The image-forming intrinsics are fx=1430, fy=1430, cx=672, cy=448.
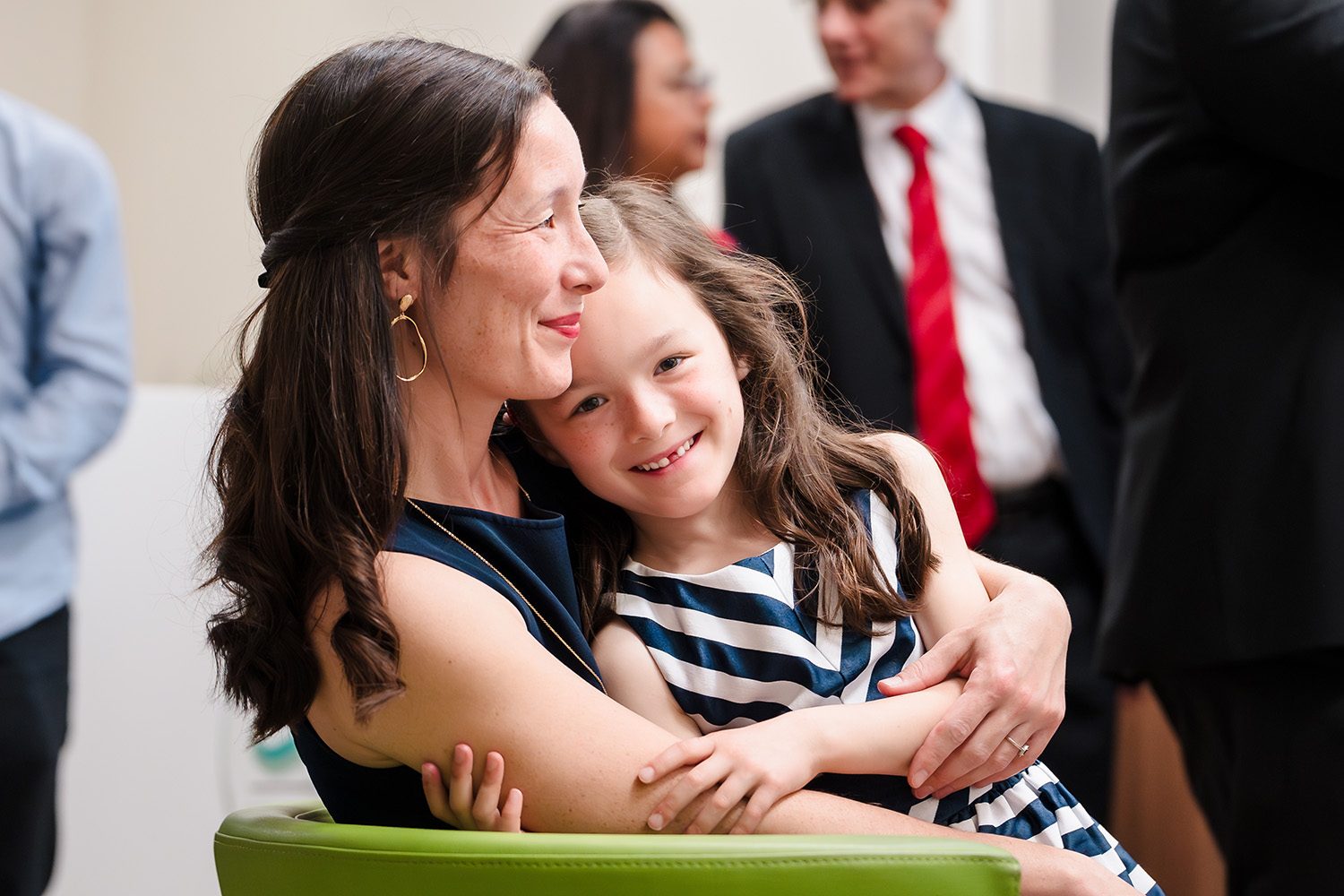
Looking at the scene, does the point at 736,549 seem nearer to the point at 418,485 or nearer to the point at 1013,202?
the point at 418,485

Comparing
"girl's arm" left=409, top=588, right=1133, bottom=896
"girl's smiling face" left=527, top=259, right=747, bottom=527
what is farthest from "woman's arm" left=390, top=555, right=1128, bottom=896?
"girl's smiling face" left=527, top=259, right=747, bottom=527

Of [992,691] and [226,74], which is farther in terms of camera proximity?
[226,74]

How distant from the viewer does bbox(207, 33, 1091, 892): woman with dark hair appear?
3.60 ft

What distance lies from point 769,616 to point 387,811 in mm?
375

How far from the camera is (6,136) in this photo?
2.37 meters

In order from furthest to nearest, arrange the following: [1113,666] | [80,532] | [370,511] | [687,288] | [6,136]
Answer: [80,532] → [6,136] → [1113,666] → [687,288] → [370,511]

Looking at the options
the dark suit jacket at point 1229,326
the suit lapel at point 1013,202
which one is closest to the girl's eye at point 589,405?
the dark suit jacket at point 1229,326

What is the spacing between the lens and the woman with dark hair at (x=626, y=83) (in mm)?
2621

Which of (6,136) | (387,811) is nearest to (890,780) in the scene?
(387,811)

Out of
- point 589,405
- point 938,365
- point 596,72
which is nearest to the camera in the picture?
point 589,405

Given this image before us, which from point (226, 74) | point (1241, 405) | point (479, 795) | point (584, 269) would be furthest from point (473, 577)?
point (226, 74)

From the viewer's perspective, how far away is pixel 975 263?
2615 mm

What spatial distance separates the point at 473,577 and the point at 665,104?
1673mm

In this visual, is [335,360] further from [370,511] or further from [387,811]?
[387,811]
